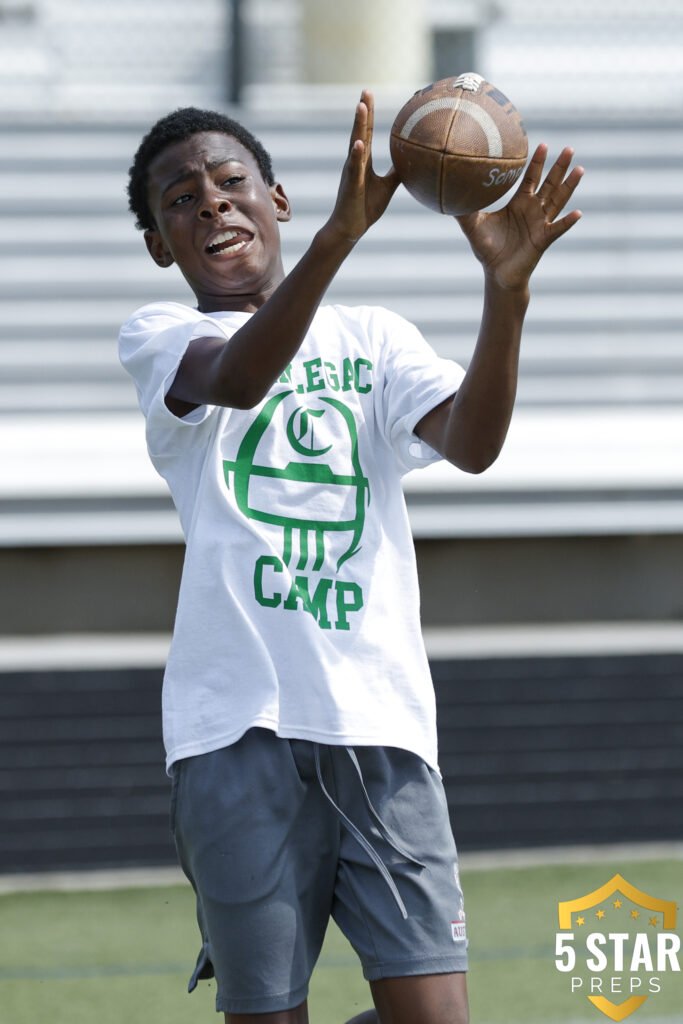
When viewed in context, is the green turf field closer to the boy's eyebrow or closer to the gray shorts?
the gray shorts

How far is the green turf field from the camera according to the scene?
4.13 metres

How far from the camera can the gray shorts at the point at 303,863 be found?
91.8 inches

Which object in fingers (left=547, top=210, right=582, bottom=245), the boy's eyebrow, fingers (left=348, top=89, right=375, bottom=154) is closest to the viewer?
fingers (left=348, top=89, right=375, bottom=154)

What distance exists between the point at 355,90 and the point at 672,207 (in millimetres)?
1411

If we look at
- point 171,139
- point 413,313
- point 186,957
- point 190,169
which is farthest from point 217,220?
point 413,313

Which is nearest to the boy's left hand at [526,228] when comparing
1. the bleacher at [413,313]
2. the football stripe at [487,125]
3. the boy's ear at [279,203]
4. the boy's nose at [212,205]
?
the football stripe at [487,125]

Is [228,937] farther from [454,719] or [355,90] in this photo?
[355,90]

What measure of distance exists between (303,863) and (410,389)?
0.85 m

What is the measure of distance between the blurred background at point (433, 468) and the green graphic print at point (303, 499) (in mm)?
3132

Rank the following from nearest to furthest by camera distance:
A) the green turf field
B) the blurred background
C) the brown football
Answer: the brown football → the green turf field → the blurred background

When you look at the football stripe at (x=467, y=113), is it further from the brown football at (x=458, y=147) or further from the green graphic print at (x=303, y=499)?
the green graphic print at (x=303, y=499)

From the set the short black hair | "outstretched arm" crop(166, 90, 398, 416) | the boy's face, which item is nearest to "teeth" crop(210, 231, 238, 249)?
the boy's face

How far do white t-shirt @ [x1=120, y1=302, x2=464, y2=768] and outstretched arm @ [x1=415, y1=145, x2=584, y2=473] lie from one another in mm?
→ 136

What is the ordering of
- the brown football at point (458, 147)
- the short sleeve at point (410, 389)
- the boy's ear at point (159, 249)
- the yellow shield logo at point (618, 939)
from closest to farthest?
1. the brown football at point (458, 147)
2. the short sleeve at point (410, 389)
3. the boy's ear at point (159, 249)
4. the yellow shield logo at point (618, 939)
